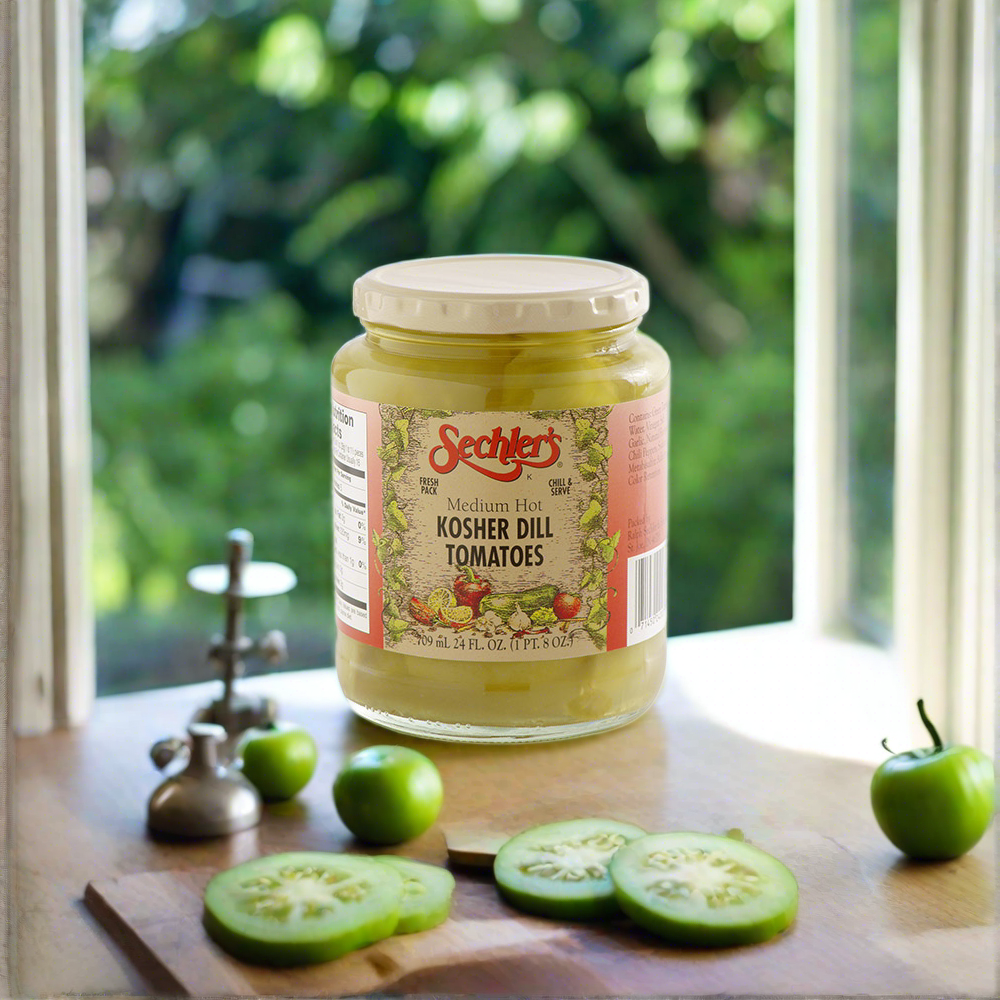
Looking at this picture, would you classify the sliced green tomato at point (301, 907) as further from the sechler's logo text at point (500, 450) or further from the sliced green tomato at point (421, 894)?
the sechler's logo text at point (500, 450)

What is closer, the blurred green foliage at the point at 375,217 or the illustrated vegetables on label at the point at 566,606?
the illustrated vegetables on label at the point at 566,606

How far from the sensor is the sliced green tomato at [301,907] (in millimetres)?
608

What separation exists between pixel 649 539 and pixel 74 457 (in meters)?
0.39

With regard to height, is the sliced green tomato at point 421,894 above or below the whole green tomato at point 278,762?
below

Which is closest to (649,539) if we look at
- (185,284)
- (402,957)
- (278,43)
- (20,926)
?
(402,957)

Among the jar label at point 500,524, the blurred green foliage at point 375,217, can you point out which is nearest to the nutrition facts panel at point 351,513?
the jar label at point 500,524

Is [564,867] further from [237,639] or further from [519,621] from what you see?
[237,639]

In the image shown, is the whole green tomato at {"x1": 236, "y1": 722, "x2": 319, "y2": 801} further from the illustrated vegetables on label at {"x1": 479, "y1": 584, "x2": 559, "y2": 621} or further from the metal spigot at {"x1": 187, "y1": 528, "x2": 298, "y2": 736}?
the illustrated vegetables on label at {"x1": 479, "y1": 584, "x2": 559, "y2": 621}

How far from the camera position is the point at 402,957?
615mm

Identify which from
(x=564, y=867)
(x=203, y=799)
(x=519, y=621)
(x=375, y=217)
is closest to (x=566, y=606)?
(x=519, y=621)

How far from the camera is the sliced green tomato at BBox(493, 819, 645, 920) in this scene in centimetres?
65

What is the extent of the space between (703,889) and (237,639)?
355 mm

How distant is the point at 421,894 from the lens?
2.14 feet

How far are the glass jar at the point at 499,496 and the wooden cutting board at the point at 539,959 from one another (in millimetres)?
89
